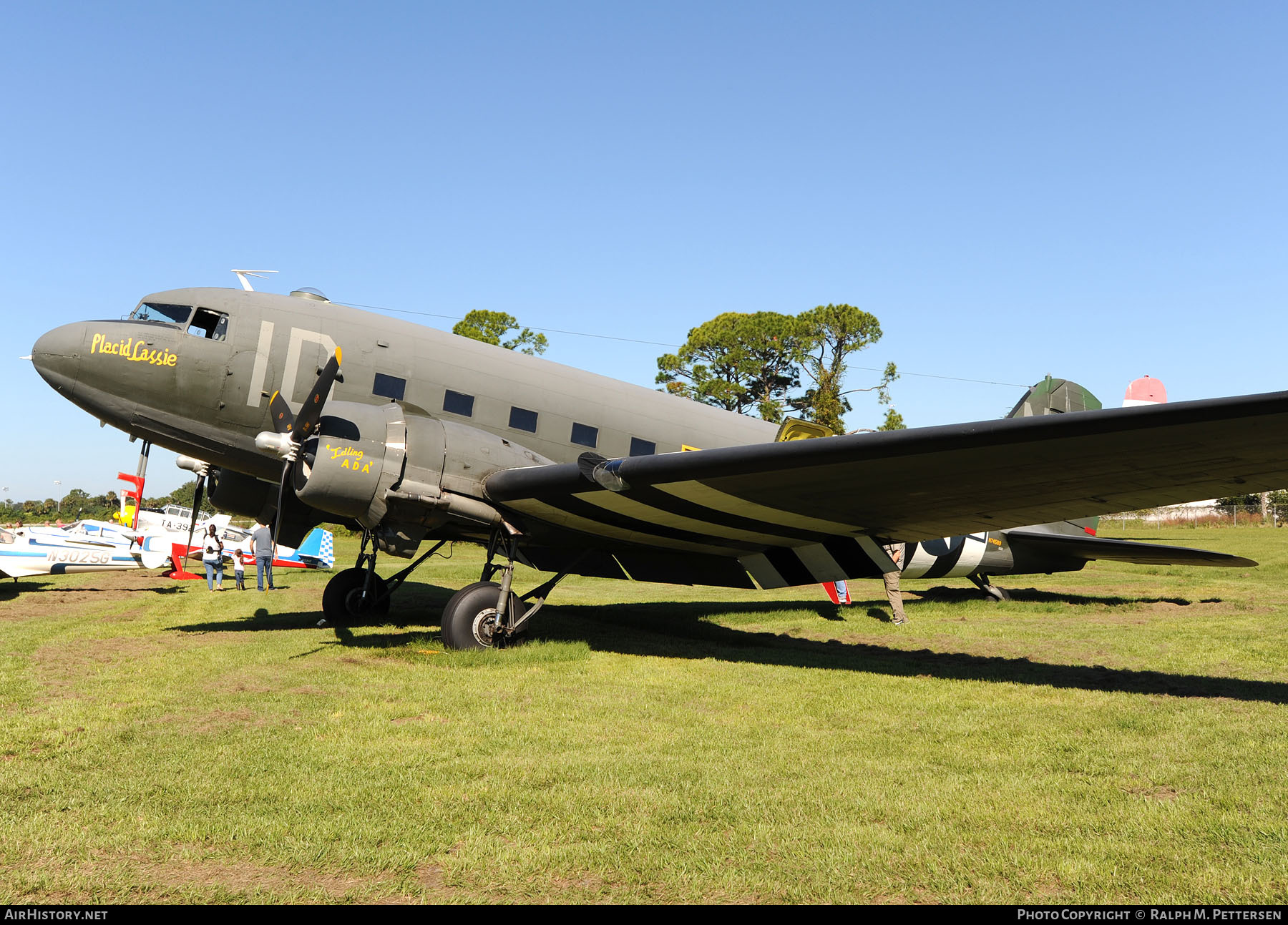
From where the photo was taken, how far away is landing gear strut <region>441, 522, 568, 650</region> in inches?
392

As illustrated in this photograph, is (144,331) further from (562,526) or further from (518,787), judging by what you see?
(518,787)

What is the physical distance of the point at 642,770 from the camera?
5.34 m

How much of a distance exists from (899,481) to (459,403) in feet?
20.6

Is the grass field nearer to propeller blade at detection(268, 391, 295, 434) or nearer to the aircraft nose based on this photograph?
propeller blade at detection(268, 391, 295, 434)

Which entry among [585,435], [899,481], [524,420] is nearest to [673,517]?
[899,481]

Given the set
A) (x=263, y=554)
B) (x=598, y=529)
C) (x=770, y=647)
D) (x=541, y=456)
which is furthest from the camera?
(x=263, y=554)

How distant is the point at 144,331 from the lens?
1044 cm

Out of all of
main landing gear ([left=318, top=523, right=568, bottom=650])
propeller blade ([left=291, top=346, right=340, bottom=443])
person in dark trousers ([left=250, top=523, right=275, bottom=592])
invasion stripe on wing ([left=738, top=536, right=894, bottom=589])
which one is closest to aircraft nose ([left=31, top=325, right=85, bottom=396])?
propeller blade ([left=291, top=346, right=340, bottom=443])

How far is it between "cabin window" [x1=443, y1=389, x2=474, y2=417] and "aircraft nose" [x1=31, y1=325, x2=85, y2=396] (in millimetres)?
4490

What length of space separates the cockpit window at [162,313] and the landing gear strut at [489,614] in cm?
509

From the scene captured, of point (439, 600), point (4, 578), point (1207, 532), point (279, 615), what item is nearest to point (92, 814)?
point (279, 615)

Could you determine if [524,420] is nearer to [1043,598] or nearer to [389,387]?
[389,387]

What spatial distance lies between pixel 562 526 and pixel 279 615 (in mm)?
7168

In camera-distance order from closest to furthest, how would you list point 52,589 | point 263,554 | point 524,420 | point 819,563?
1. point 819,563
2. point 524,420
3. point 263,554
4. point 52,589
